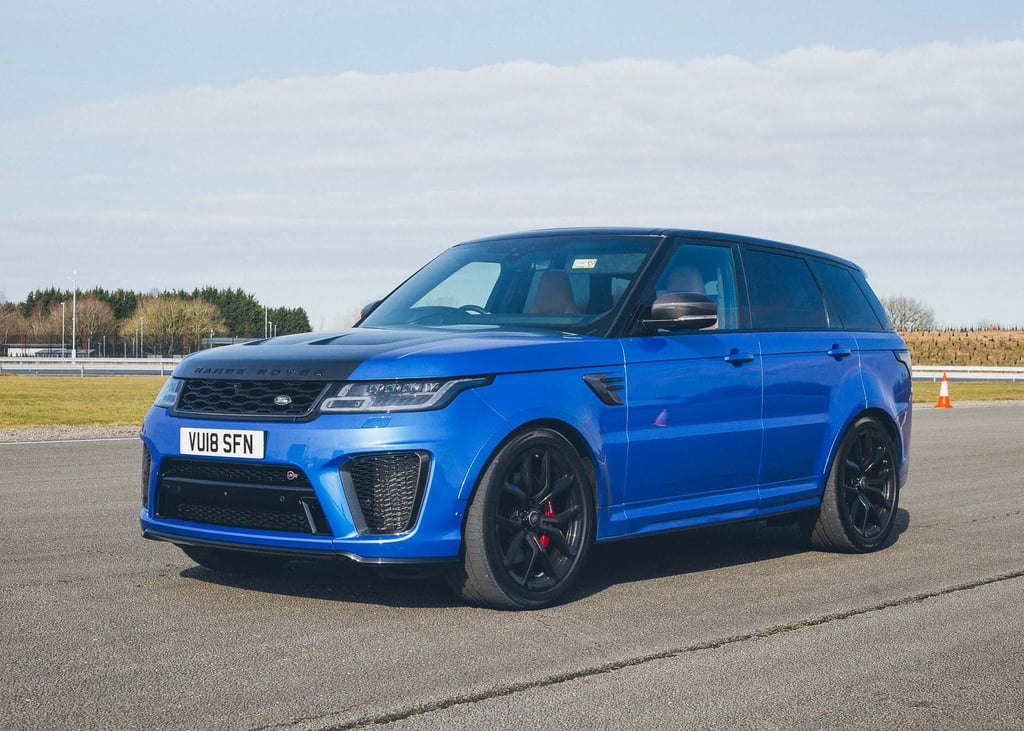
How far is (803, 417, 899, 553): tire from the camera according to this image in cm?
741

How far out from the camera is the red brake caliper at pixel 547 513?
18.7 ft

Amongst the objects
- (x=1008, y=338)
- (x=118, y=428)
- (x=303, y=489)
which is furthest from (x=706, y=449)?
(x=1008, y=338)

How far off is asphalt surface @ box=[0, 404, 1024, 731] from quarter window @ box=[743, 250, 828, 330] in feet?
4.53

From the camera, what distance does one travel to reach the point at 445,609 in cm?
564

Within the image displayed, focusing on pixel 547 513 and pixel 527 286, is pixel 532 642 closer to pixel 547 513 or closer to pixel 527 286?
pixel 547 513

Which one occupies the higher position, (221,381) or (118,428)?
(221,381)

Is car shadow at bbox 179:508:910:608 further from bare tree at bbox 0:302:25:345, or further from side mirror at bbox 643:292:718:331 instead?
bare tree at bbox 0:302:25:345

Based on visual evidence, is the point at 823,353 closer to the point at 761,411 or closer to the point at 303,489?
the point at 761,411

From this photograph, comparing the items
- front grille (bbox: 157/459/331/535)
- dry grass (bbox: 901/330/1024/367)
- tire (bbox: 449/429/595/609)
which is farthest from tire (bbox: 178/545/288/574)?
dry grass (bbox: 901/330/1024/367)

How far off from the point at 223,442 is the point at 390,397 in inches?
30.2

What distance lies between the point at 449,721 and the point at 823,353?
415cm

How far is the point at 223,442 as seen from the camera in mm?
5410

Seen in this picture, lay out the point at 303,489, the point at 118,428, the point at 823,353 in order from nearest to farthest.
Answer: the point at 303,489 < the point at 823,353 < the point at 118,428

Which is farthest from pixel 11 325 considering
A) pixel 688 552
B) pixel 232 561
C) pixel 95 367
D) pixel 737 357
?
pixel 737 357
